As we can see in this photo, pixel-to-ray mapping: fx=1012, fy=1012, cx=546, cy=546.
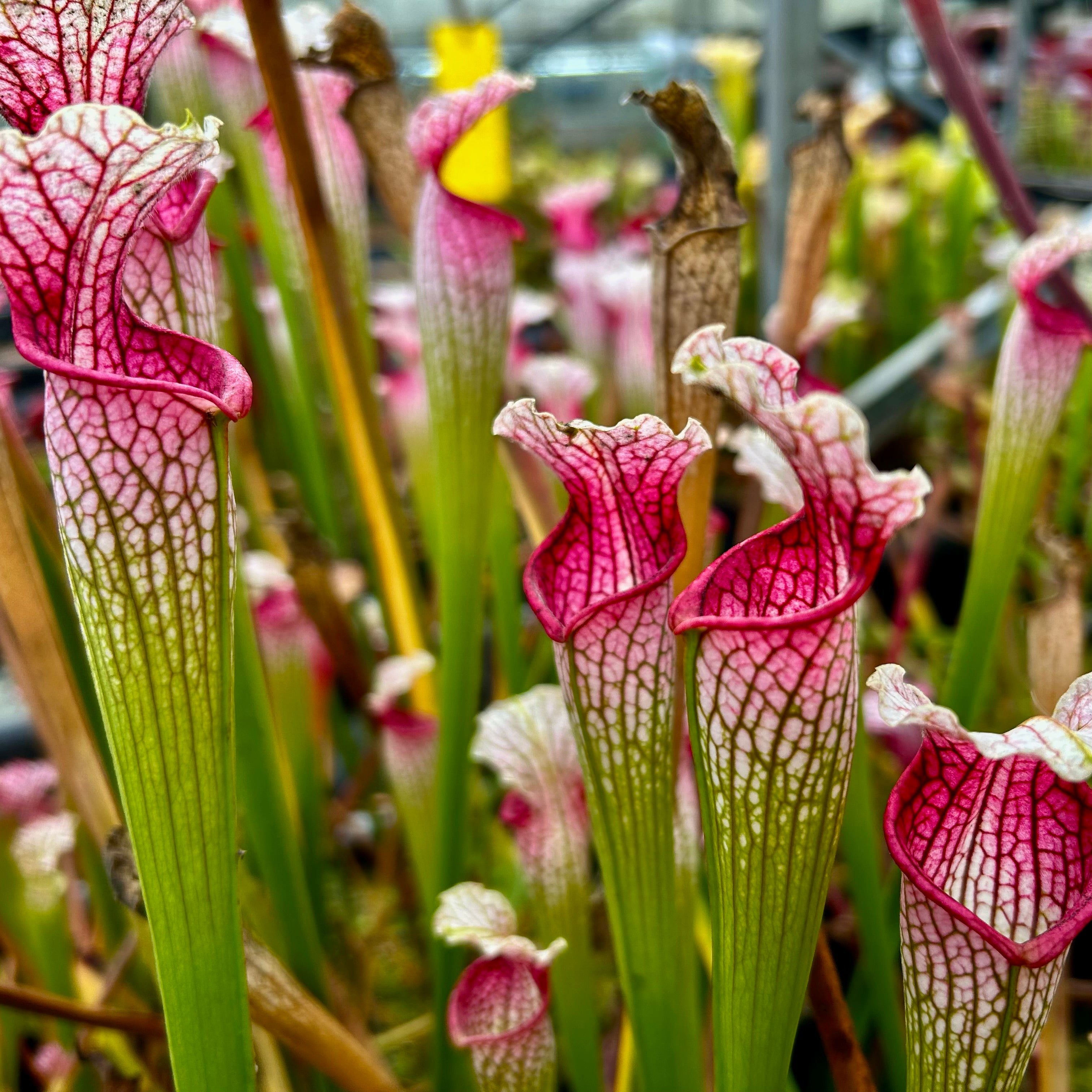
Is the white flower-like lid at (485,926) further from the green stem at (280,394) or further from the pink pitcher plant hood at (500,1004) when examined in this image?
the green stem at (280,394)

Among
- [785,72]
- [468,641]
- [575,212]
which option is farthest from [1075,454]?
[468,641]

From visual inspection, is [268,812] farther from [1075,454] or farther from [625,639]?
[1075,454]

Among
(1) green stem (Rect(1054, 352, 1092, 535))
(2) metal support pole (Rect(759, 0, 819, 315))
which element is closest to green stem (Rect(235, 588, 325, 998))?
(2) metal support pole (Rect(759, 0, 819, 315))

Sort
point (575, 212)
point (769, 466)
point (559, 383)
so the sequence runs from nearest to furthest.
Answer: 1. point (769, 466)
2. point (559, 383)
3. point (575, 212)

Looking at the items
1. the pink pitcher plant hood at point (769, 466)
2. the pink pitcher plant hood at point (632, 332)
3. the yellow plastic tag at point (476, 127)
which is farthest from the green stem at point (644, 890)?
the yellow plastic tag at point (476, 127)

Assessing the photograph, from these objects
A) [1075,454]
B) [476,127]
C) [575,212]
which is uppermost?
[476,127]

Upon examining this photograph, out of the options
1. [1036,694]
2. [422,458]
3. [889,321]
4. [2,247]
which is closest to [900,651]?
[1036,694]

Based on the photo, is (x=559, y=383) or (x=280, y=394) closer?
(x=559, y=383)

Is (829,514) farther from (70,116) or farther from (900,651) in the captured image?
(900,651)
